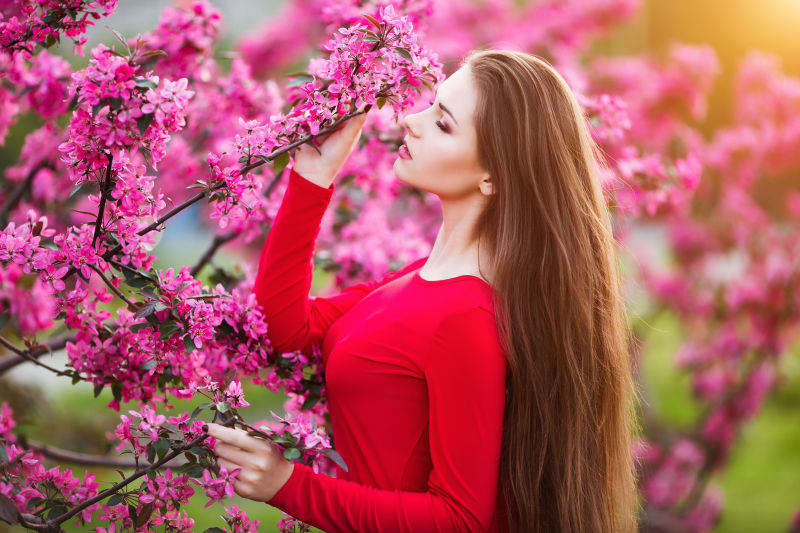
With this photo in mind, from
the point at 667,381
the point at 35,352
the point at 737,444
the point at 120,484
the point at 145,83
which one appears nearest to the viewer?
the point at 145,83

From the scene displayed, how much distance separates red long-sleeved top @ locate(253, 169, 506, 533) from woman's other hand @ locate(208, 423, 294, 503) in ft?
0.16

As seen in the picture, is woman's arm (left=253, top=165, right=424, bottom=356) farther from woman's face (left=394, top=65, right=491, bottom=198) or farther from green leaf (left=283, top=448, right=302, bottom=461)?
green leaf (left=283, top=448, right=302, bottom=461)

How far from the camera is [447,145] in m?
1.54

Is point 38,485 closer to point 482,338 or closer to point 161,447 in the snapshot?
point 161,447

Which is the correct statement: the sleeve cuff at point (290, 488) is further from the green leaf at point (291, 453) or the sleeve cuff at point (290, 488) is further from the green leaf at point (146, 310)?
the green leaf at point (146, 310)

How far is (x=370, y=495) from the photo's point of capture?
4.62ft

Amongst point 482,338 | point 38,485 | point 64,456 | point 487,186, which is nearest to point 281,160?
point 487,186

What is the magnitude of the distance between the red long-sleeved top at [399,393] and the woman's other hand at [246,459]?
2.0 inches

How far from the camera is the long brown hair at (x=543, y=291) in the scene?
4.89 ft

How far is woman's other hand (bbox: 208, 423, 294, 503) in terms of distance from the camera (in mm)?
1336

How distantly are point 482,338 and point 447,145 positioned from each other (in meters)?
0.38

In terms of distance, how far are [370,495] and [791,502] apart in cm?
408

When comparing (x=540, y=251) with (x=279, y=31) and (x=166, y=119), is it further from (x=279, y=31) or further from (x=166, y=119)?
(x=279, y=31)

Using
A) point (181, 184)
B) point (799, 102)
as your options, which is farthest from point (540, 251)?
point (799, 102)
